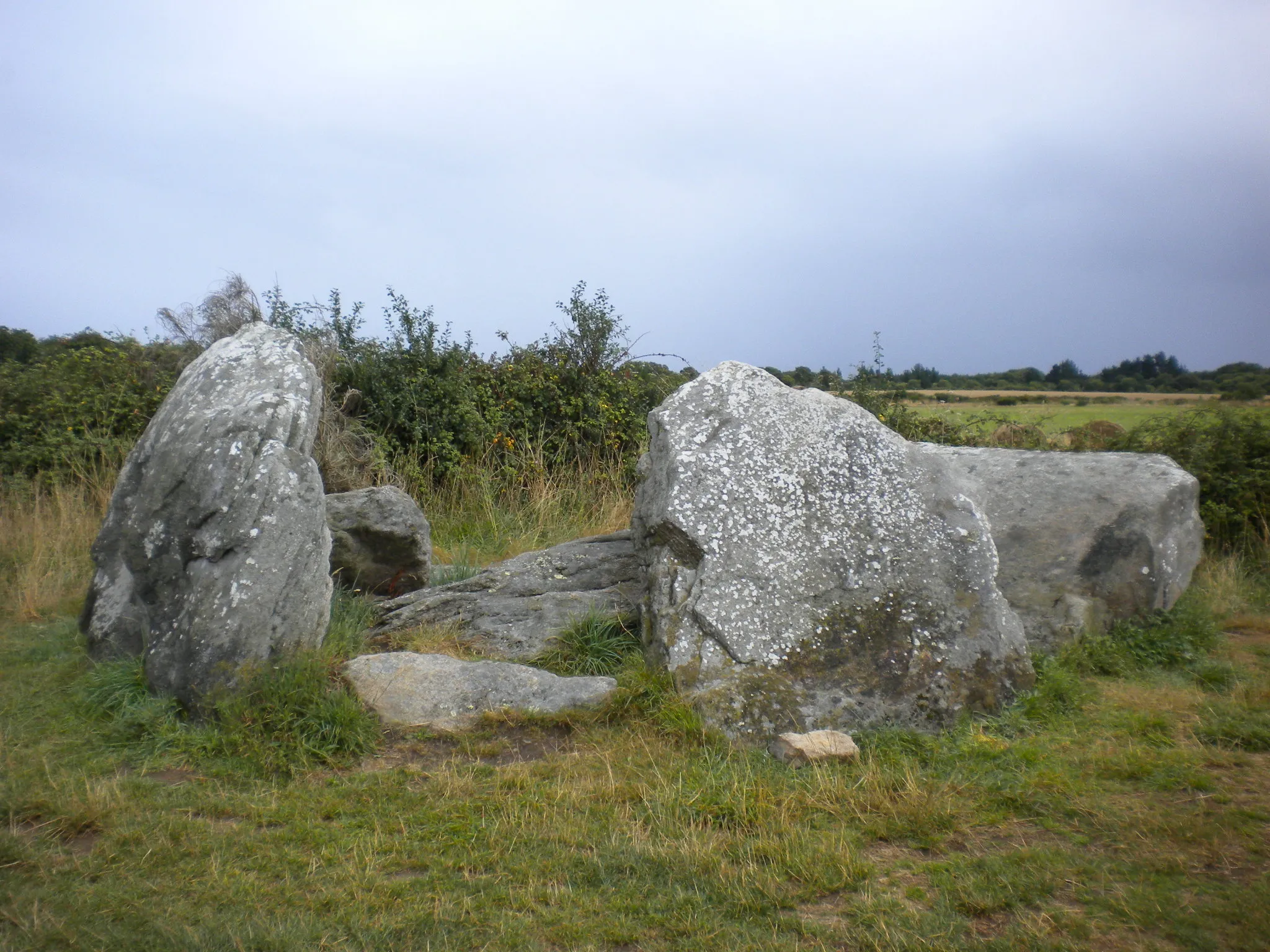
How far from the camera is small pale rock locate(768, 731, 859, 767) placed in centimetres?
436

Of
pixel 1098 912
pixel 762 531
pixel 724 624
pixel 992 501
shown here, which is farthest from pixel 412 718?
pixel 992 501

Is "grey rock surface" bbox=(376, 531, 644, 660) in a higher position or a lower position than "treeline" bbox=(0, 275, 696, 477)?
lower

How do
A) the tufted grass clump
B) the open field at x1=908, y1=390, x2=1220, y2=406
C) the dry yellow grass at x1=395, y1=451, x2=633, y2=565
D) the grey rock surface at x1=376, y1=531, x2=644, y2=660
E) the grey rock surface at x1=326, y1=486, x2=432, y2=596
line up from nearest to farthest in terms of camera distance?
the tufted grass clump
the grey rock surface at x1=376, y1=531, x2=644, y2=660
the grey rock surface at x1=326, y1=486, x2=432, y2=596
the dry yellow grass at x1=395, y1=451, x2=633, y2=565
the open field at x1=908, y1=390, x2=1220, y2=406

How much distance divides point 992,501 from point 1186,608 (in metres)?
1.56

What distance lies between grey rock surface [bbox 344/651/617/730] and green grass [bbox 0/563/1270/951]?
0.43ft

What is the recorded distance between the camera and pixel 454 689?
16.8 ft

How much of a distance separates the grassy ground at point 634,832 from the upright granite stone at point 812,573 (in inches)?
10.9

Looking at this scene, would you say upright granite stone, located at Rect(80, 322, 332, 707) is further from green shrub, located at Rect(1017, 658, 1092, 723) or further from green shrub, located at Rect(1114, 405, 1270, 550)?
green shrub, located at Rect(1114, 405, 1270, 550)

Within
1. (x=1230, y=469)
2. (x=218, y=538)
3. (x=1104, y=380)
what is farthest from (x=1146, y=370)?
(x=218, y=538)

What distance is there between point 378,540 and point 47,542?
371 centimetres

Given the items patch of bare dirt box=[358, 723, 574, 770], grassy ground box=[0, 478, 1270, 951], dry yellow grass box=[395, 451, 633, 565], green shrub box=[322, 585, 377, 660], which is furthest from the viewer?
dry yellow grass box=[395, 451, 633, 565]

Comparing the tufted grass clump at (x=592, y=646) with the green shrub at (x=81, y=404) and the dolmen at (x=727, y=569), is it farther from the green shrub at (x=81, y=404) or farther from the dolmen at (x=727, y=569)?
the green shrub at (x=81, y=404)

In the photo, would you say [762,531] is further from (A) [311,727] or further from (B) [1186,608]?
(B) [1186,608]

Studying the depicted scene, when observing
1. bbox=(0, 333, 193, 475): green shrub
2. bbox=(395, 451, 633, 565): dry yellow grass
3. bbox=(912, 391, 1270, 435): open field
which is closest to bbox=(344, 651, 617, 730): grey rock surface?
bbox=(395, 451, 633, 565): dry yellow grass
